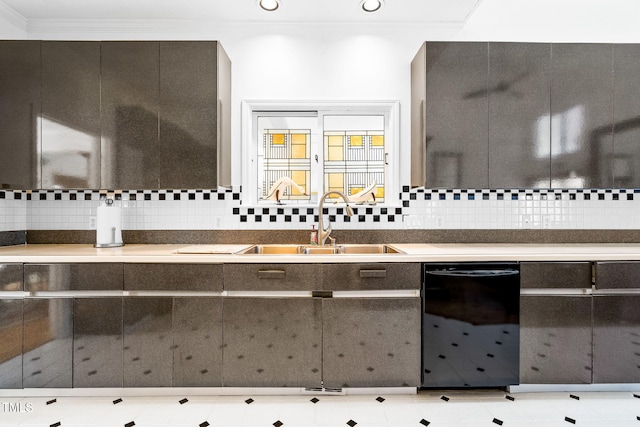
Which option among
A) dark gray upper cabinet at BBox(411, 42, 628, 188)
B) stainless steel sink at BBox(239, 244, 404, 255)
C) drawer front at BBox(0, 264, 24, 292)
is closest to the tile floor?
drawer front at BBox(0, 264, 24, 292)

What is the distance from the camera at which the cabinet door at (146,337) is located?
210cm

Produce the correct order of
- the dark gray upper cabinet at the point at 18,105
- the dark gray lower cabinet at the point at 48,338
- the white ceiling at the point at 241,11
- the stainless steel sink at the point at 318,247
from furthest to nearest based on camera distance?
the stainless steel sink at the point at 318,247 → the white ceiling at the point at 241,11 → the dark gray upper cabinet at the point at 18,105 → the dark gray lower cabinet at the point at 48,338

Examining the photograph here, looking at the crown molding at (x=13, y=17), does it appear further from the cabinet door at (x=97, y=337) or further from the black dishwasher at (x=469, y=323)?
the black dishwasher at (x=469, y=323)

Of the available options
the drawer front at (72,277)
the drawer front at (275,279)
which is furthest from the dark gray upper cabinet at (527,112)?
the drawer front at (72,277)

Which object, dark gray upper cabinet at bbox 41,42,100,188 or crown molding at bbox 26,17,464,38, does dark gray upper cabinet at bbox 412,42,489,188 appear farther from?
dark gray upper cabinet at bbox 41,42,100,188

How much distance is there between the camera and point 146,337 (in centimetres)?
210

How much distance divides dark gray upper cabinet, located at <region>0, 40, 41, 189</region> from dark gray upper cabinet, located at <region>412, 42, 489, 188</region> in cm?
273

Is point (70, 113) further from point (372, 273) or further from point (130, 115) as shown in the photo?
point (372, 273)

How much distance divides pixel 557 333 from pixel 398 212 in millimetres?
1305

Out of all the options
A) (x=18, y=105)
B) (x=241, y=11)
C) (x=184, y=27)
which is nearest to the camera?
(x=18, y=105)

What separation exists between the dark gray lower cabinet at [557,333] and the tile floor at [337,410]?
20cm

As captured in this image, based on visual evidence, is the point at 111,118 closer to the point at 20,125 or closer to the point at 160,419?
the point at 20,125

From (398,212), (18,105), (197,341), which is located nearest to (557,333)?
(398,212)

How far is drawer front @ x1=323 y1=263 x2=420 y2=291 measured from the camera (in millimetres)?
2117
